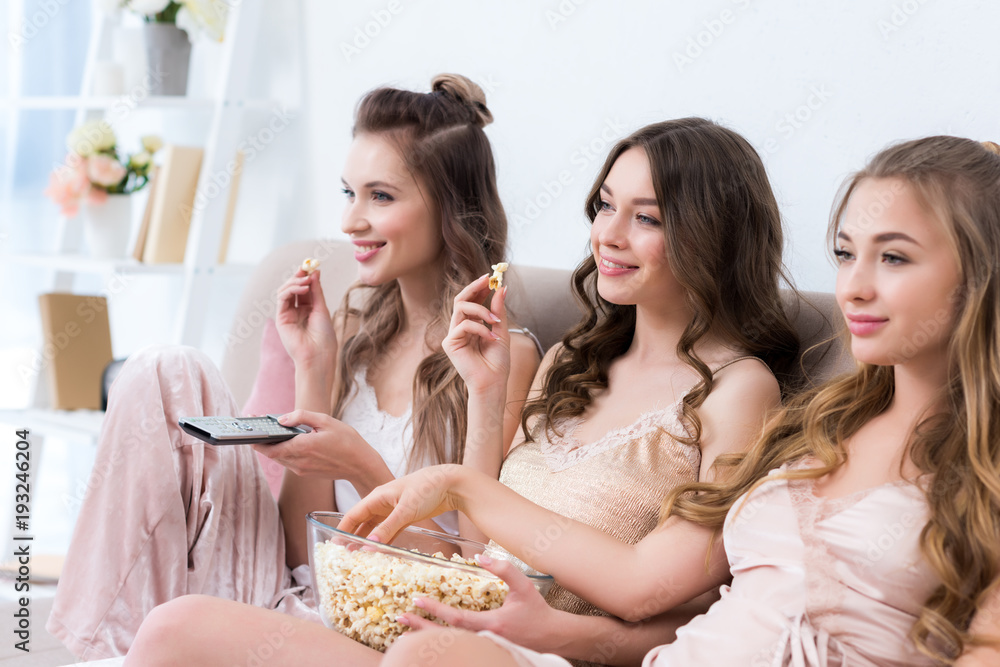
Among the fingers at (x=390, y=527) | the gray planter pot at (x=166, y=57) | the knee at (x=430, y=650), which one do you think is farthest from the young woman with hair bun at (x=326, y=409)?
the gray planter pot at (x=166, y=57)

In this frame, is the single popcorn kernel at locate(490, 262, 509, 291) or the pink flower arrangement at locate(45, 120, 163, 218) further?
the pink flower arrangement at locate(45, 120, 163, 218)

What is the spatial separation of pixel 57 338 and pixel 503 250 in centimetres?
156

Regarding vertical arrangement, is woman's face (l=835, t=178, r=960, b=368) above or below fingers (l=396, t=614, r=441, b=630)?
above

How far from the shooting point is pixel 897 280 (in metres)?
0.99

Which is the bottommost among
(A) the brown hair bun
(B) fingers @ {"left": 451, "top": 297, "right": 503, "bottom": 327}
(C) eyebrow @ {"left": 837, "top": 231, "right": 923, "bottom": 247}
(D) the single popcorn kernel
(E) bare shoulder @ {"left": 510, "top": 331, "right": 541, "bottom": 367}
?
(E) bare shoulder @ {"left": 510, "top": 331, "right": 541, "bottom": 367}

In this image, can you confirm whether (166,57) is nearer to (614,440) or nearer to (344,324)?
(344,324)

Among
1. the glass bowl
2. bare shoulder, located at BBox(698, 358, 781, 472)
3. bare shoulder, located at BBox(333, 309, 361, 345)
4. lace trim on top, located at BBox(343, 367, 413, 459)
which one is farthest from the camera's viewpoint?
bare shoulder, located at BBox(333, 309, 361, 345)

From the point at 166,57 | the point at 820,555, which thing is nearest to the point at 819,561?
the point at 820,555

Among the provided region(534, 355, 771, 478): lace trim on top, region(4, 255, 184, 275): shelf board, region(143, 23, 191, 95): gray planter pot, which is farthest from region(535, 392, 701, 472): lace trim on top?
region(143, 23, 191, 95): gray planter pot

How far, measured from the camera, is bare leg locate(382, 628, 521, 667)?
923 millimetres

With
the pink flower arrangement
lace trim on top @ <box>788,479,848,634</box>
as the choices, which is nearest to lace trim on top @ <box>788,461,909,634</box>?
lace trim on top @ <box>788,479,848,634</box>

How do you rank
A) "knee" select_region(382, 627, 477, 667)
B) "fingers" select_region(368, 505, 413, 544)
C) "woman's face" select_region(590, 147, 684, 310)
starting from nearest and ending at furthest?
"knee" select_region(382, 627, 477, 667)
"fingers" select_region(368, 505, 413, 544)
"woman's face" select_region(590, 147, 684, 310)

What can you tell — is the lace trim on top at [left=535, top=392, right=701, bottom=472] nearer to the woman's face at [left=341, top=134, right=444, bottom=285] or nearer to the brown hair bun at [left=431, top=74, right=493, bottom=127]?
the woman's face at [left=341, top=134, right=444, bottom=285]

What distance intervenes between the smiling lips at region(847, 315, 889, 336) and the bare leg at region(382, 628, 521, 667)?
0.52 metres
